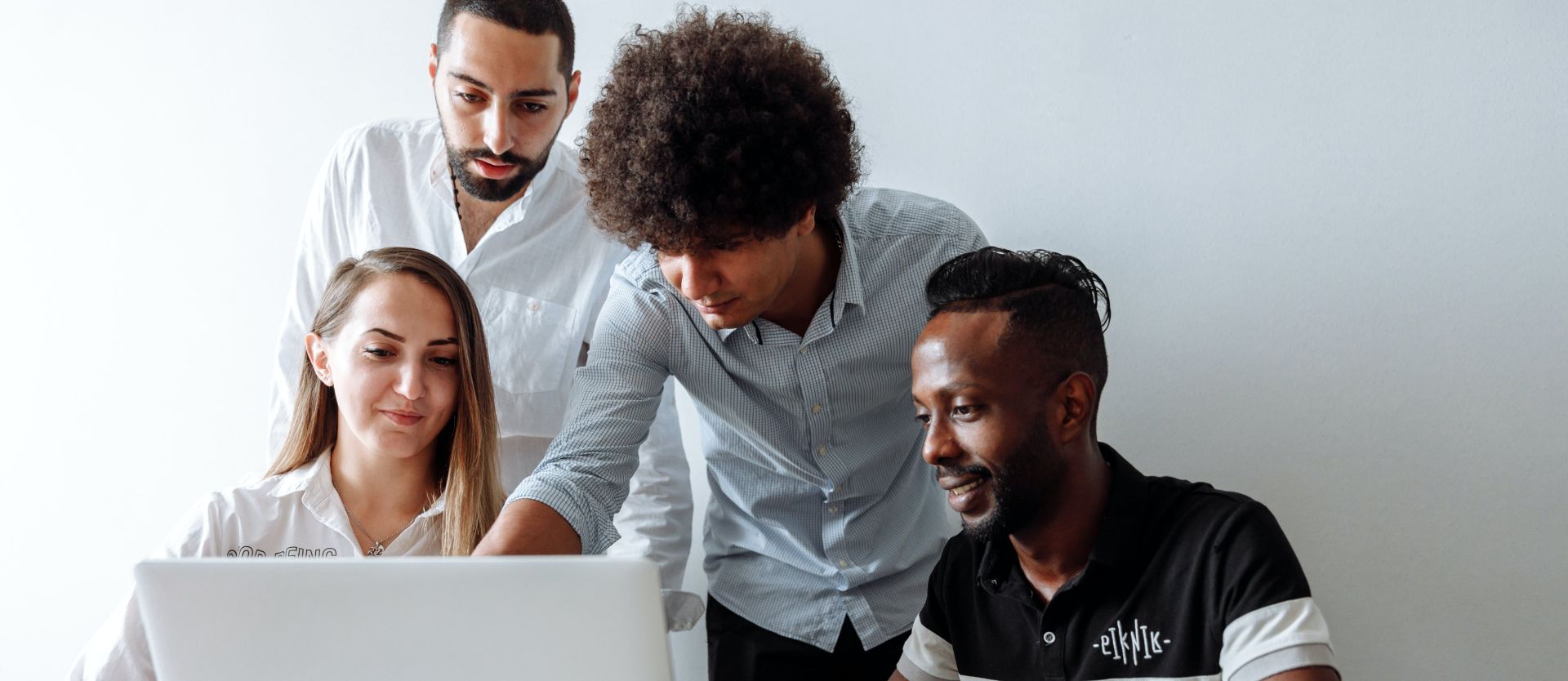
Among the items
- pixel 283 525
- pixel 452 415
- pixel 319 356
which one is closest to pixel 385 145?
pixel 319 356

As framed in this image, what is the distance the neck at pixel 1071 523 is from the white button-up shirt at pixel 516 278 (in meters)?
0.73

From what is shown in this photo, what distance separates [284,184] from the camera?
2.31 meters

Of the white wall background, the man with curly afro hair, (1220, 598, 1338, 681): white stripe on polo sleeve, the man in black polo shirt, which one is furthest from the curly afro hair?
(1220, 598, 1338, 681): white stripe on polo sleeve

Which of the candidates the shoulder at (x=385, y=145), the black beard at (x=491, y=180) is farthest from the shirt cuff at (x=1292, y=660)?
the shoulder at (x=385, y=145)

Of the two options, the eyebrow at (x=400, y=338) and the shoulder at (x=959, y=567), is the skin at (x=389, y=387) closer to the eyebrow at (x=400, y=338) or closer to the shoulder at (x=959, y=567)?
the eyebrow at (x=400, y=338)

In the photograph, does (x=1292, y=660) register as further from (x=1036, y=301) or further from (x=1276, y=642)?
(x=1036, y=301)

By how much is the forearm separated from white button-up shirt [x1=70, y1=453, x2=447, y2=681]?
36 centimetres

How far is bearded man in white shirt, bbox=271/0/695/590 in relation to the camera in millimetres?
1842

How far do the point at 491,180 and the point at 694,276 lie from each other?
1.99 feet

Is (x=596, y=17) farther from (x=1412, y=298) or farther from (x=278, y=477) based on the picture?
(x=1412, y=298)

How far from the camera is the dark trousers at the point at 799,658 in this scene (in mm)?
1682

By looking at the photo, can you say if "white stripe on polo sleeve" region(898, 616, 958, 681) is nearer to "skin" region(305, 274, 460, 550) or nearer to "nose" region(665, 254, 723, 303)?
"nose" region(665, 254, 723, 303)

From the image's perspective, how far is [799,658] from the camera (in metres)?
1.69

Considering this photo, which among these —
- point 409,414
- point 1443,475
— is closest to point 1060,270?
point 1443,475
